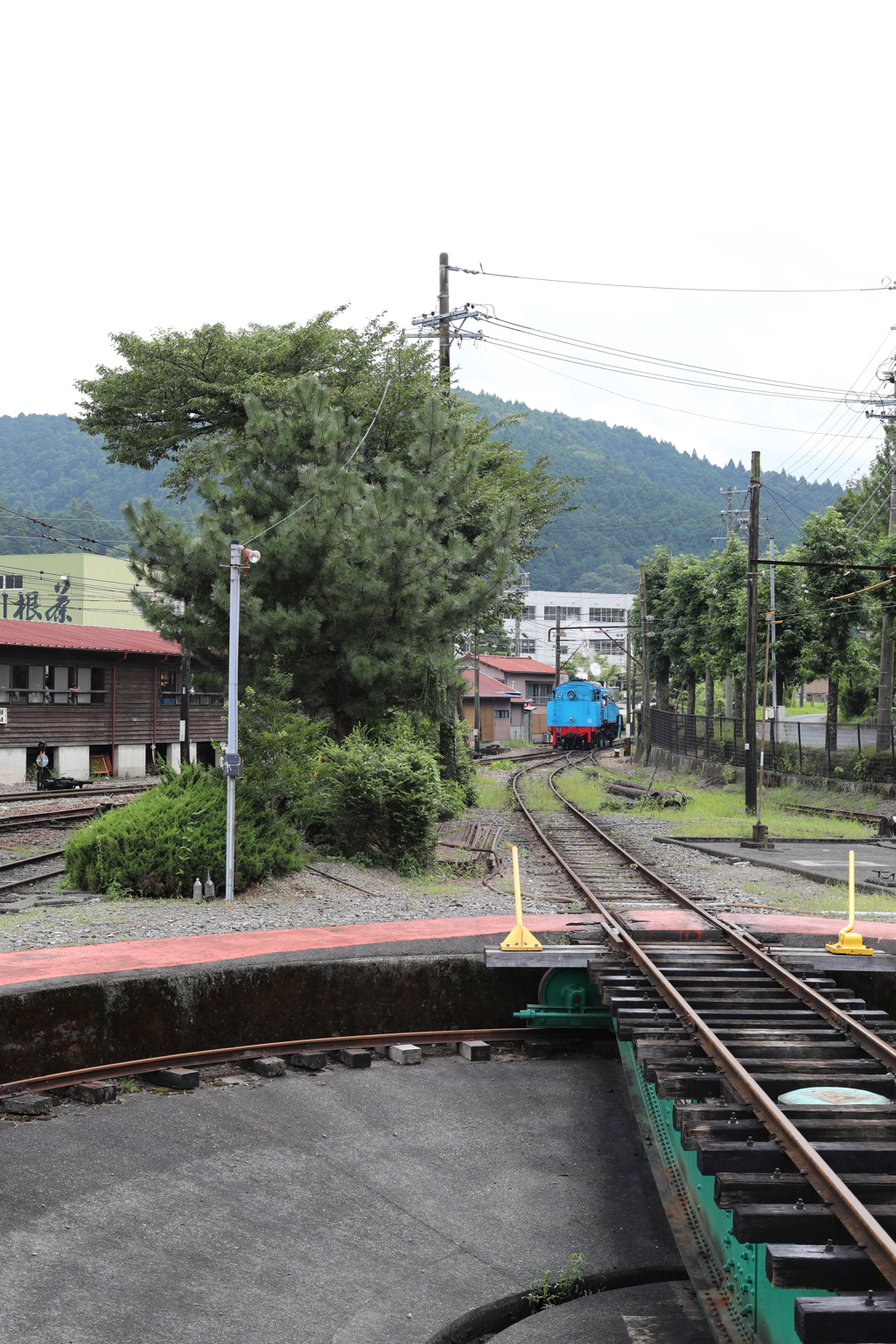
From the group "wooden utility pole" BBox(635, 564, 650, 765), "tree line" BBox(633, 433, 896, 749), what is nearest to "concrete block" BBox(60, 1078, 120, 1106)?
"tree line" BBox(633, 433, 896, 749)

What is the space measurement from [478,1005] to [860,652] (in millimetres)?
36642

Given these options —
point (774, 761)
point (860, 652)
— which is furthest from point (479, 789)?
point (860, 652)

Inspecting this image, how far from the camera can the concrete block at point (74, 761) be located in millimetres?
37344

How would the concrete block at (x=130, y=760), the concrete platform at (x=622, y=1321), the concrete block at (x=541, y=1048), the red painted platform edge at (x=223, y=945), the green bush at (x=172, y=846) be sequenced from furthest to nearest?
the concrete block at (x=130, y=760)
the green bush at (x=172, y=846)
the concrete block at (x=541, y=1048)
the red painted platform edge at (x=223, y=945)
the concrete platform at (x=622, y=1321)

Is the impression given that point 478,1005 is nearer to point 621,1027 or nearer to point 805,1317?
point 621,1027

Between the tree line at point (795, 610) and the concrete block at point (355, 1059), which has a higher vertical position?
the tree line at point (795, 610)

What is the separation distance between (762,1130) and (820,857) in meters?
18.2

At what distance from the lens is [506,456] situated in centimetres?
2952

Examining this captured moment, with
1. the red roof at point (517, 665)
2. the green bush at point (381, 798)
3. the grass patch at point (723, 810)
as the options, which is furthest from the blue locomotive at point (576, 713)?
the green bush at point (381, 798)

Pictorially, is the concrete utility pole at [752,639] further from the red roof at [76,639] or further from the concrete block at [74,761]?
the concrete block at [74,761]

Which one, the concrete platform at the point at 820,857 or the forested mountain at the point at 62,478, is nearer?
the concrete platform at the point at 820,857

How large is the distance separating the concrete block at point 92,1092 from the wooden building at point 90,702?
25.9 metres

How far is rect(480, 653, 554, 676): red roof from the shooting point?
314 ft

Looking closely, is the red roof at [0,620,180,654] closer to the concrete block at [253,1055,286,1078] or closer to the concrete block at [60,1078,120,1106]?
the concrete block at [253,1055,286,1078]
